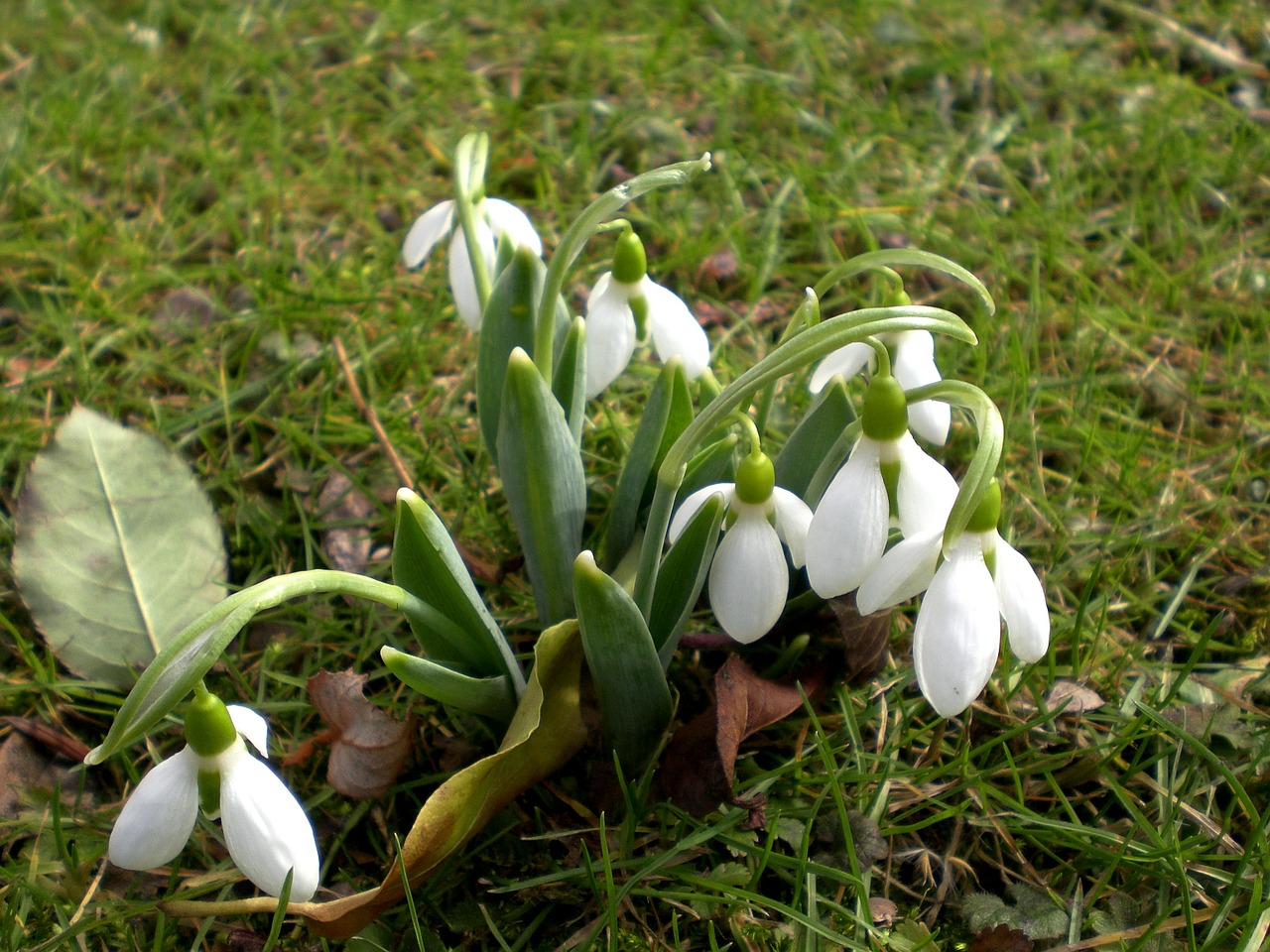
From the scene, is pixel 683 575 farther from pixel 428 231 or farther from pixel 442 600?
pixel 428 231

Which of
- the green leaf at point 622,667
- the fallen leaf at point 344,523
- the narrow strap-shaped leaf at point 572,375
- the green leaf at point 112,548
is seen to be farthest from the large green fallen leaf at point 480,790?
the fallen leaf at point 344,523

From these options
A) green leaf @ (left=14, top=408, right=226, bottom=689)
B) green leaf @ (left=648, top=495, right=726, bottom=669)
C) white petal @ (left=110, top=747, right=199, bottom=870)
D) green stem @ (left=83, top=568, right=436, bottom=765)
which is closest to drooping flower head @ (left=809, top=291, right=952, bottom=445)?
green leaf @ (left=648, top=495, right=726, bottom=669)

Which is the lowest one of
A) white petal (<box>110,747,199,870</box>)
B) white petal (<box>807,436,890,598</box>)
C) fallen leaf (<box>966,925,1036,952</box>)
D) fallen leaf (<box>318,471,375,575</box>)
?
fallen leaf (<box>966,925,1036,952</box>)

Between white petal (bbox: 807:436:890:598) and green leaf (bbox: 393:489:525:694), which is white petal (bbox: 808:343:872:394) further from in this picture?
green leaf (bbox: 393:489:525:694)

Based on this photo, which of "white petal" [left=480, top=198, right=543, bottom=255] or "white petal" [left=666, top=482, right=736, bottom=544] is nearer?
"white petal" [left=666, top=482, right=736, bottom=544]

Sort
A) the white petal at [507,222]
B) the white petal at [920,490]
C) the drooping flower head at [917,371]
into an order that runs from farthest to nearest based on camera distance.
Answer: the white petal at [507,222] < the drooping flower head at [917,371] < the white petal at [920,490]

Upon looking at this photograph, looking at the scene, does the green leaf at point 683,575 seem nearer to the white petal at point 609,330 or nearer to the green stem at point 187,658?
the white petal at point 609,330
